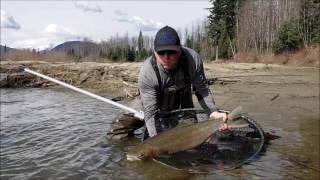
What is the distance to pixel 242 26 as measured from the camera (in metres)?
70.9

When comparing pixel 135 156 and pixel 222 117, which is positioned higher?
pixel 222 117

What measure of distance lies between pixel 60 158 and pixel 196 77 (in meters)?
3.37

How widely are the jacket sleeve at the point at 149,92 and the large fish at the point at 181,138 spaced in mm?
276

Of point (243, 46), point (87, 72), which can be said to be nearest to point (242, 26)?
point (243, 46)

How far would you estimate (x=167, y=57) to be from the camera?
5438 mm

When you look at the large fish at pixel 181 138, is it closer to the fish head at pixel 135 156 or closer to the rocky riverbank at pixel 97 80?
the fish head at pixel 135 156

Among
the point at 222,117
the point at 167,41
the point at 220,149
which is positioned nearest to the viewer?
the point at 167,41

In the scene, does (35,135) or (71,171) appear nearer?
(71,171)

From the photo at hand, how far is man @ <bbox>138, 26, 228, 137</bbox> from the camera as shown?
5.45m

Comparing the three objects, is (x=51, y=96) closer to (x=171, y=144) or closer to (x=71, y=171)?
(x=71, y=171)

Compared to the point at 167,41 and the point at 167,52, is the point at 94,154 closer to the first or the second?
the point at 167,52

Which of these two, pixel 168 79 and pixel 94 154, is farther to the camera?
pixel 94 154

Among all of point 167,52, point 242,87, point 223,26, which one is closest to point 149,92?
point 167,52

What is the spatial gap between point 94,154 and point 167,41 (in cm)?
391
